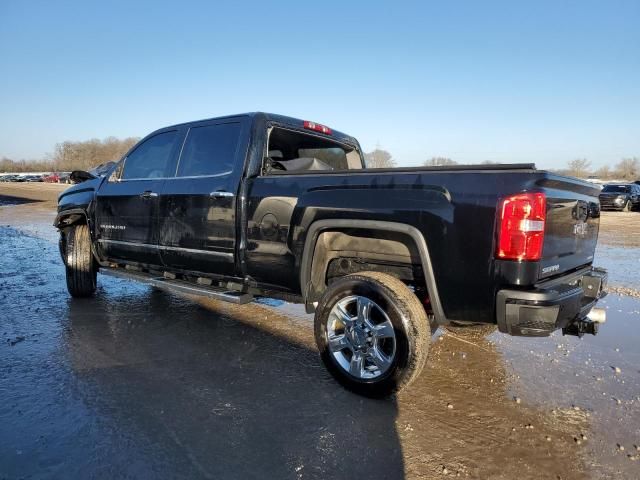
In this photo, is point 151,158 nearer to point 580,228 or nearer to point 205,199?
point 205,199

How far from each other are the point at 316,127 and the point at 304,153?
36 cm

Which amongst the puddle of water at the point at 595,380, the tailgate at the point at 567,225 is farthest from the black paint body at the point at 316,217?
the puddle of water at the point at 595,380

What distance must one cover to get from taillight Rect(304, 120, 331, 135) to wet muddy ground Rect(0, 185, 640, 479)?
2.05 metres

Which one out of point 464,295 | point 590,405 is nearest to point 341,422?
point 464,295

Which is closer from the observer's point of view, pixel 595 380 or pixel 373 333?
pixel 373 333

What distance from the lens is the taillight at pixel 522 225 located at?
8.46 ft

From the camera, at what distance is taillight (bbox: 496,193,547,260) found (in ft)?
8.46

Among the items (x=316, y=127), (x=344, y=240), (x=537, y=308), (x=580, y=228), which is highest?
(x=316, y=127)

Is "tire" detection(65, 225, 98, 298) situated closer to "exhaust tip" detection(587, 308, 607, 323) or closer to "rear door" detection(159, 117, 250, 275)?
"rear door" detection(159, 117, 250, 275)

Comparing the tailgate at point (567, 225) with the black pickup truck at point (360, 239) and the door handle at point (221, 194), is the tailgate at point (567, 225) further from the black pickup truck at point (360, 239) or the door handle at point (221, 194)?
the door handle at point (221, 194)

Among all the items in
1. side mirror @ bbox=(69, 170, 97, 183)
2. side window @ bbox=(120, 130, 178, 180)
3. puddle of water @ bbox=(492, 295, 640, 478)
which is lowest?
puddle of water @ bbox=(492, 295, 640, 478)

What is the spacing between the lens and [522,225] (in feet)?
8.47

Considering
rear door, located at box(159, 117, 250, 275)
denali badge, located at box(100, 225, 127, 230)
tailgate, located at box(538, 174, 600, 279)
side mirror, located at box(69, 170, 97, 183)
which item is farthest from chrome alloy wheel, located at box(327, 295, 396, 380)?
side mirror, located at box(69, 170, 97, 183)

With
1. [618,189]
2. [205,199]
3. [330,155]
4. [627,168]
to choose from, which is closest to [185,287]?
[205,199]
